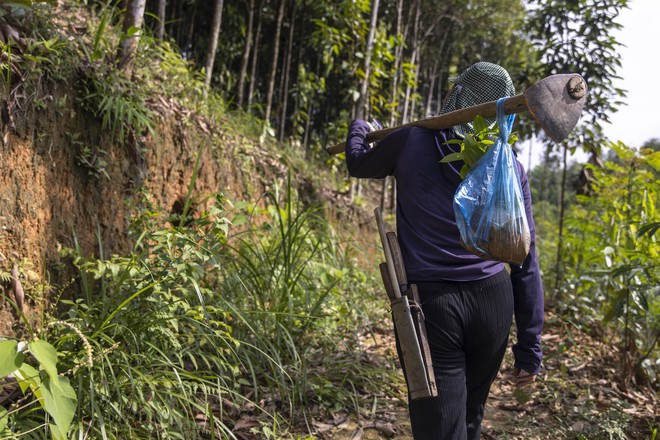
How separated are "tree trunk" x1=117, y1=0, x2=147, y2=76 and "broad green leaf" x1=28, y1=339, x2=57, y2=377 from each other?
2.36m

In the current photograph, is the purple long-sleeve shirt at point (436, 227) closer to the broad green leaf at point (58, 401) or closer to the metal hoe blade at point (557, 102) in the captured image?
the metal hoe blade at point (557, 102)

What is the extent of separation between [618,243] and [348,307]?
2.10 metres

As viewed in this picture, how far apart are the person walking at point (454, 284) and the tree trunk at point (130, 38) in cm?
220

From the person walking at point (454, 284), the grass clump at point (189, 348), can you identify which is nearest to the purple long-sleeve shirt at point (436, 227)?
the person walking at point (454, 284)

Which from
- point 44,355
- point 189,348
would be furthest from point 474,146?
point 189,348

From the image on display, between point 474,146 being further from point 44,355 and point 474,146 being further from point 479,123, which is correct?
point 44,355

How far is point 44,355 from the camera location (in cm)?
147

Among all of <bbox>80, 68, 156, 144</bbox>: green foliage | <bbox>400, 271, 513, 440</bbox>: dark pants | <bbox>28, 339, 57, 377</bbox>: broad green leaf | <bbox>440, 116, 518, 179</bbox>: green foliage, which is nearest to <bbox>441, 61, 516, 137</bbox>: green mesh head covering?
<bbox>440, 116, 518, 179</bbox>: green foliage

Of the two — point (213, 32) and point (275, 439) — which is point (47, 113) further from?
point (213, 32)

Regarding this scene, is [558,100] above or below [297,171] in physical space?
above

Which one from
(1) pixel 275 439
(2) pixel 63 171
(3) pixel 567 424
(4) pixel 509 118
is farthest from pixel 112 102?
(3) pixel 567 424

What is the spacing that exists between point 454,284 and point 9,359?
4.43 feet

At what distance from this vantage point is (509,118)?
188cm

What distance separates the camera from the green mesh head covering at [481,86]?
1967mm
